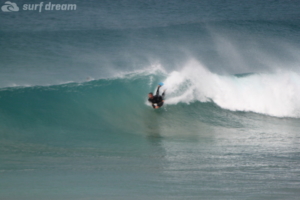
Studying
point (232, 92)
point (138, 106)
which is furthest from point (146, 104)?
point (232, 92)

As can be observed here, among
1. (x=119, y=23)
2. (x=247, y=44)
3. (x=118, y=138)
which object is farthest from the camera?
(x=119, y=23)

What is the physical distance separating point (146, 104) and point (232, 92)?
393 centimetres

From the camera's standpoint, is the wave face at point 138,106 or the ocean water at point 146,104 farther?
the wave face at point 138,106

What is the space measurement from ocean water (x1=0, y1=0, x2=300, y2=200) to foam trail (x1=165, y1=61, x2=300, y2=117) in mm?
57

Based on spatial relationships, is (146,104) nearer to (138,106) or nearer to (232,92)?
(138,106)

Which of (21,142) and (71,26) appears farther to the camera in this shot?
(71,26)

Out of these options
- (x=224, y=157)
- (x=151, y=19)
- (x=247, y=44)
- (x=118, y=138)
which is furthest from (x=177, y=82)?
(x=151, y=19)

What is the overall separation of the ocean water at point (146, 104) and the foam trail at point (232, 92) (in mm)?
57

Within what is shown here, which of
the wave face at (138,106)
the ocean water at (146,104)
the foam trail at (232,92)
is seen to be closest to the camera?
the ocean water at (146,104)

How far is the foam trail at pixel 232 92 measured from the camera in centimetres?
1477

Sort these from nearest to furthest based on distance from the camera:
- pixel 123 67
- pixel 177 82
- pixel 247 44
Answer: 1. pixel 177 82
2. pixel 123 67
3. pixel 247 44

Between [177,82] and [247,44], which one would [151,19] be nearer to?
[247,44]

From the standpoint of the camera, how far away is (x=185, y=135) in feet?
38.0

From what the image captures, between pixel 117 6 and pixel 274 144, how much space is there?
2475 cm
